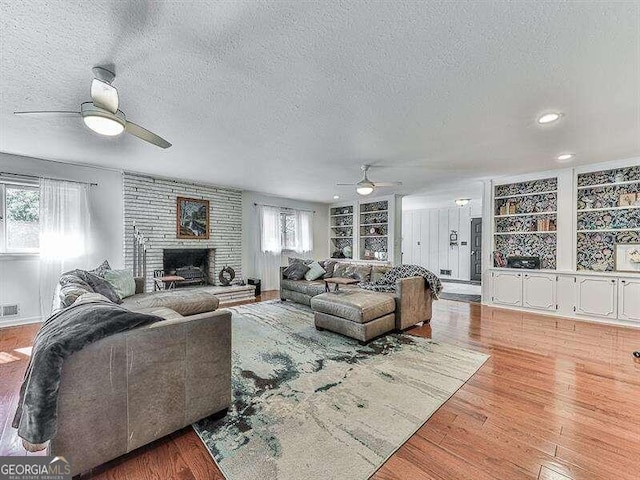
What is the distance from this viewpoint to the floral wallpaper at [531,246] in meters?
4.89

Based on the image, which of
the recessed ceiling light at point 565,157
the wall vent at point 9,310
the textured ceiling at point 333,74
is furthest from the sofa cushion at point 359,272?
the wall vent at point 9,310

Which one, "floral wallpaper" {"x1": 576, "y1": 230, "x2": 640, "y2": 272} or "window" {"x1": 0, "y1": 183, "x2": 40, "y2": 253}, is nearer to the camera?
"window" {"x1": 0, "y1": 183, "x2": 40, "y2": 253}

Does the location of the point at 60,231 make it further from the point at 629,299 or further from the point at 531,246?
the point at 629,299

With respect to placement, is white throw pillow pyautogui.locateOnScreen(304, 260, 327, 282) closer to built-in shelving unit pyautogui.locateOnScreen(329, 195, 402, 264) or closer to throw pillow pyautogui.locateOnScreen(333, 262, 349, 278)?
throw pillow pyautogui.locateOnScreen(333, 262, 349, 278)

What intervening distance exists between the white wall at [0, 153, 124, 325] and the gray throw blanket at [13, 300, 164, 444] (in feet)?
12.5

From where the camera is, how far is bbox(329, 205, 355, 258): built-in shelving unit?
8.33 m

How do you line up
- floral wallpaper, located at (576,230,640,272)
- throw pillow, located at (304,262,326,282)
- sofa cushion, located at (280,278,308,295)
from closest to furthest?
floral wallpaper, located at (576,230,640,272) < sofa cushion, located at (280,278,308,295) < throw pillow, located at (304,262,326,282)

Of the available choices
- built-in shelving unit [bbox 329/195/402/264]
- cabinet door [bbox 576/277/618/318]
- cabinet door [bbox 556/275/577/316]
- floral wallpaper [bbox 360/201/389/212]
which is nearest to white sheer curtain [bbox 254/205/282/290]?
built-in shelving unit [bbox 329/195/402/264]

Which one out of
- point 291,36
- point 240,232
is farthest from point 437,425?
point 240,232

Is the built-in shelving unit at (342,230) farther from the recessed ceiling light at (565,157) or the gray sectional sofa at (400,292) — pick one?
the recessed ceiling light at (565,157)

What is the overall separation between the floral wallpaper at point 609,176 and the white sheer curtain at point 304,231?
5657 millimetres

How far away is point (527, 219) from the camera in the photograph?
5.16 meters

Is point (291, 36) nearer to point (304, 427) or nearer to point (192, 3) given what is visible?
point (192, 3)

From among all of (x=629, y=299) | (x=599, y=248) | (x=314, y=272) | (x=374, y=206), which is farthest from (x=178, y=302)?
(x=599, y=248)
